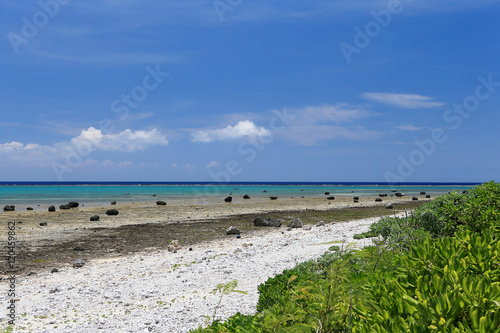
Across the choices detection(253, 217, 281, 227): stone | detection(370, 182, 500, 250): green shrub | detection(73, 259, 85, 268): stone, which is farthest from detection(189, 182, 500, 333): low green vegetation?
detection(253, 217, 281, 227): stone

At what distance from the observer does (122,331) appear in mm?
7070

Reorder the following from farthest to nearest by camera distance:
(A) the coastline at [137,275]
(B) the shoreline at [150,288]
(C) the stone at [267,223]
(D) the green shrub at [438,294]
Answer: (C) the stone at [267,223]
(A) the coastline at [137,275]
(B) the shoreline at [150,288]
(D) the green shrub at [438,294]

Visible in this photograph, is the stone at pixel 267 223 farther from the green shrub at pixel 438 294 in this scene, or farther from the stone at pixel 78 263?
the green shrub at pixel 438 294

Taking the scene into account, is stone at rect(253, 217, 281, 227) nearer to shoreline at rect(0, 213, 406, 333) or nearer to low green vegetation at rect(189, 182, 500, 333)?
shoreline at rect(0, 213, 406, 333)

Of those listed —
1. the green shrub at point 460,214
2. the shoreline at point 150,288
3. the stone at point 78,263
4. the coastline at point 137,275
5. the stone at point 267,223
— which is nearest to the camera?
the green shrub at point 460,214

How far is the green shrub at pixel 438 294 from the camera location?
187 cm

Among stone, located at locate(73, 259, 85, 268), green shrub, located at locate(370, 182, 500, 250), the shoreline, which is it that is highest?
green shrub, located at locate(370, 182, 500, 250)

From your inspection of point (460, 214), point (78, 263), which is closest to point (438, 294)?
point (460, 214)

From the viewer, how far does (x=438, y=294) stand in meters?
2.14

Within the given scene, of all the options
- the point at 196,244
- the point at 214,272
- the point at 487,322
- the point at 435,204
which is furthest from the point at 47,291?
the point at 487,322

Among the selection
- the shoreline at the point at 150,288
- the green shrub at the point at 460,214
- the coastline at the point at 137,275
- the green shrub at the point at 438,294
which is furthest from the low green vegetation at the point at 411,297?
the shoreline at the point at 150,288

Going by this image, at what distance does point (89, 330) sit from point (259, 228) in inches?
636

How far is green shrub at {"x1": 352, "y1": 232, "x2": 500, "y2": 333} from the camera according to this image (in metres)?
1.87

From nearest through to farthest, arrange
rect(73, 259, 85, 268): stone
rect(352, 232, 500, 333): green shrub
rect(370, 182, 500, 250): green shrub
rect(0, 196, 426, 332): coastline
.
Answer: rect(352, 232, 500, 333): green shrub, rect(370, 182, 500, 250): green shrub, rect(0, 196, 426, 332): coastline, rect(73, 259, 85, 268): stone
